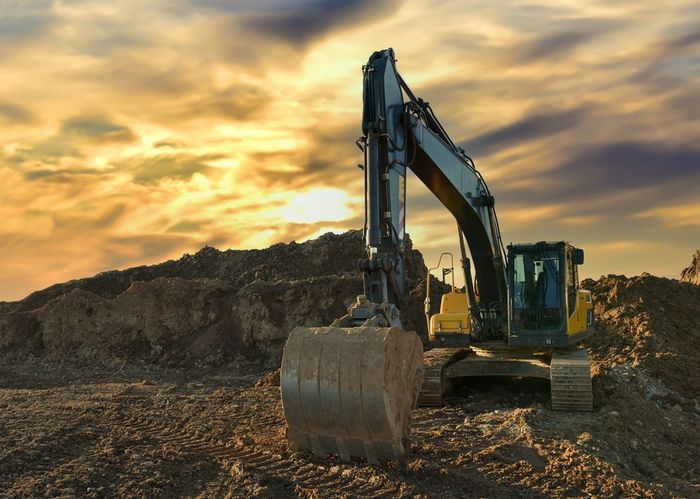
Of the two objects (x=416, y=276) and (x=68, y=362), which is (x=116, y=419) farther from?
(x=416, y=276)

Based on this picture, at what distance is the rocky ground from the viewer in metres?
6.38

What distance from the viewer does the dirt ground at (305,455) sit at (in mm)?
6191

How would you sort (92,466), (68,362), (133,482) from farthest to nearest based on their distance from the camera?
(68,362) → (92,466) → (133,482)

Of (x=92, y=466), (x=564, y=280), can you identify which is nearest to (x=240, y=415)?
(x=92, y=466)

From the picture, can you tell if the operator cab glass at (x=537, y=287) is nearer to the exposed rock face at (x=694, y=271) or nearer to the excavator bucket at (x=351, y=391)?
the excavator bucket at (x=351, y=391)

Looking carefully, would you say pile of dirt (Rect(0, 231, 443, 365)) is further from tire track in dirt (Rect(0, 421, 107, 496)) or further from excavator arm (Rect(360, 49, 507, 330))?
tire track in dirt (Rect(0, 421, 107, 496))

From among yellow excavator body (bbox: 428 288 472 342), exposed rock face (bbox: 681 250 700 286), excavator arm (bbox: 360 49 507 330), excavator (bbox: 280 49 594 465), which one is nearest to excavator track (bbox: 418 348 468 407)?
excavator (bbox: 280 49 594 465)

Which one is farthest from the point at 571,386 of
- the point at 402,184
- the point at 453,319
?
the point at 402,184

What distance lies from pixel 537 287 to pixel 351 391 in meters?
5.16

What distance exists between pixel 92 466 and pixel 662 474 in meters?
6.18

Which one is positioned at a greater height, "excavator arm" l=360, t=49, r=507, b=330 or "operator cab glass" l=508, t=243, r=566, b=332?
"excavator arm" l=360, t=49, r=507, b=330

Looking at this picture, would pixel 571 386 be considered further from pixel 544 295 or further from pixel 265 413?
pixel 265 413

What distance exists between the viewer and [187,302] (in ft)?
71.7

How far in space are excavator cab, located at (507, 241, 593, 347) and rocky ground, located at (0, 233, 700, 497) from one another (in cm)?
105
